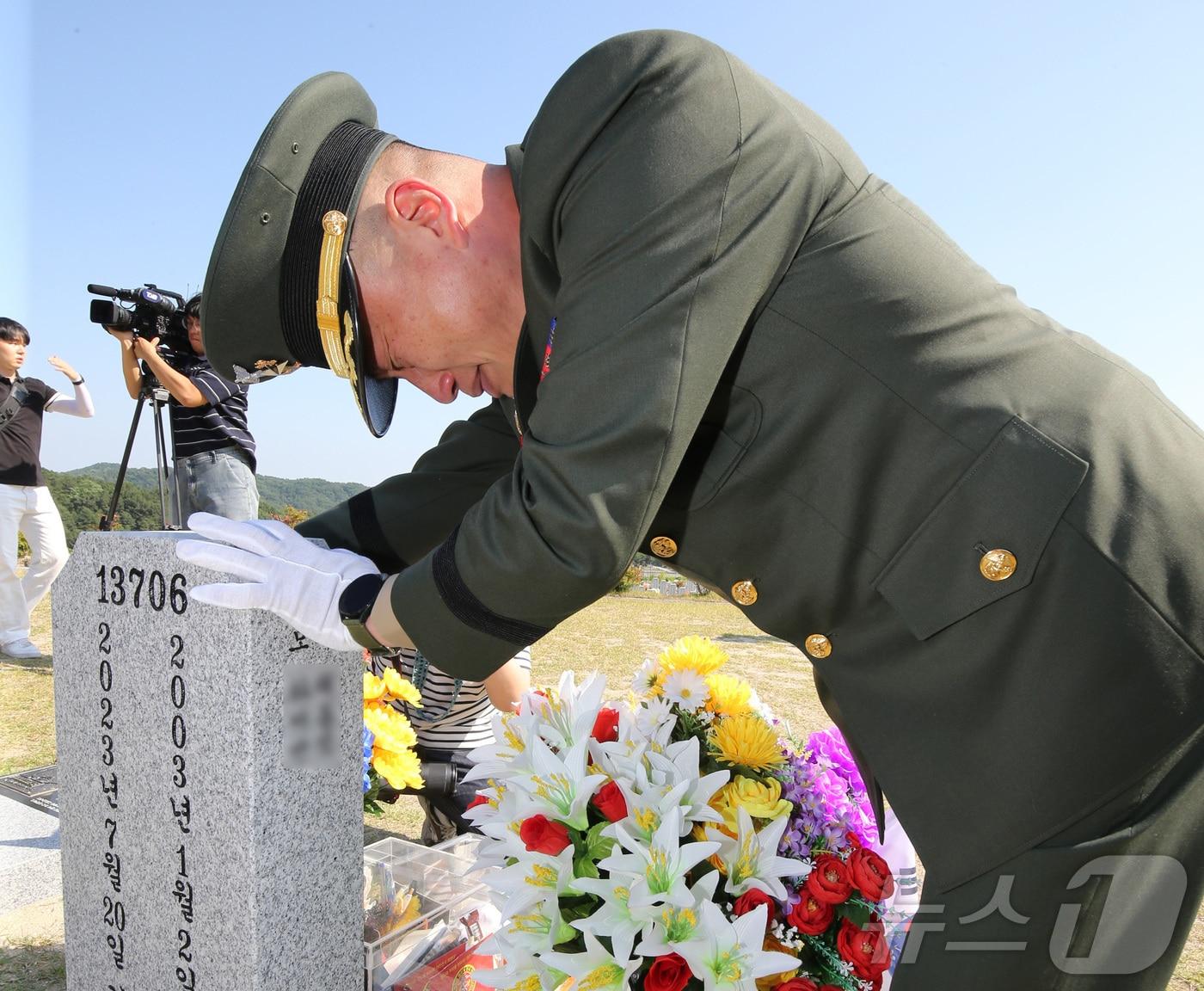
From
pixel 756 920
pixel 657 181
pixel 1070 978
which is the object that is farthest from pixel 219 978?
pixel 657 181

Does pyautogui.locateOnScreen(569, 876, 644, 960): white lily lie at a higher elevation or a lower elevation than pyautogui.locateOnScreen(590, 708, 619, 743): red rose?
lower

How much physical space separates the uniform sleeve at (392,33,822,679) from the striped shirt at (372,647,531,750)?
107 inches

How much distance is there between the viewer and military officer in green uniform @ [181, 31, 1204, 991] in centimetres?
106

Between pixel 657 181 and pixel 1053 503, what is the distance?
0.64 meters

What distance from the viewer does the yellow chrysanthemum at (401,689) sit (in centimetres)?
288

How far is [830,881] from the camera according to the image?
1.64 metres

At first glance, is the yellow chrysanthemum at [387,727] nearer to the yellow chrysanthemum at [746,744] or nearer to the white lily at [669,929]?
the yellow chrysanthemum at [746,744]

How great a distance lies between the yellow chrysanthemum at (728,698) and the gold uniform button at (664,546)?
0.68 m

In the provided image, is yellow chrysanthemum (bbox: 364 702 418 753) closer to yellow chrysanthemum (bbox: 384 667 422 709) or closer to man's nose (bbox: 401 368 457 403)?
yellow chrysanthemum (bbox: 384 667 422 709)

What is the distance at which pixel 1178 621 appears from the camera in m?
1.06

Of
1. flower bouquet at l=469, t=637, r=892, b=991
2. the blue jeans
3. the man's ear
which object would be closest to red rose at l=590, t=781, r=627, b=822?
flower bouquet at l=469, t=637, r=892, b=991

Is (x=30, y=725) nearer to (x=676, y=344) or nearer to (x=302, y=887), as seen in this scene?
(x=302, y=887)

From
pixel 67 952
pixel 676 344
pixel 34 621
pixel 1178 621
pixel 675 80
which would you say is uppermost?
pixel 675 80

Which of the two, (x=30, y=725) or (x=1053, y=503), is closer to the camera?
(x=1053, y=503)
